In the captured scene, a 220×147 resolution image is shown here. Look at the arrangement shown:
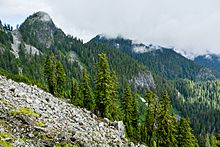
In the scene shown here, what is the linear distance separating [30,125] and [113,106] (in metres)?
40.9

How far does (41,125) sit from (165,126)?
38961 mm

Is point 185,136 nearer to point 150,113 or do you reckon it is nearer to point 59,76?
point 150,113

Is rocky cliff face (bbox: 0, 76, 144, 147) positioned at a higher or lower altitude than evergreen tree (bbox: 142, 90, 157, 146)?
lower

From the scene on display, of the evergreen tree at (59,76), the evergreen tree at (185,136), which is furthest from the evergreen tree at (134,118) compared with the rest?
the evergreen tree at (59,76)

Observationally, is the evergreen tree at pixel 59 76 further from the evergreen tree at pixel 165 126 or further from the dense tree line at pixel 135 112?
the evergreen tree at pixel 165 126

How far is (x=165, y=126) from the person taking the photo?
6475 cm

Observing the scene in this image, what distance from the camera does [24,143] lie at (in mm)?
26125

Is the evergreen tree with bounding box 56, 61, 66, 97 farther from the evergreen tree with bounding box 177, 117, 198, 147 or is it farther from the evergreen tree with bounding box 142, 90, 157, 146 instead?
the evergreen tree with bounding box 177, 117, 198, 147

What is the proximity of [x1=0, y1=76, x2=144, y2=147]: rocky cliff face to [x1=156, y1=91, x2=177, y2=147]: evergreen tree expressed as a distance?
75.2 ft

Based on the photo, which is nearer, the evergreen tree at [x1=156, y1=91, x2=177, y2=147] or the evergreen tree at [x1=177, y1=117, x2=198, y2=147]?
the evergreen tree at [x1=156, y1=91, x2=177, y2=147]

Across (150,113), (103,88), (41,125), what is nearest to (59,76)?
(103,88)

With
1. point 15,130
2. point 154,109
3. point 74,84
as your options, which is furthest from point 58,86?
point 15,130

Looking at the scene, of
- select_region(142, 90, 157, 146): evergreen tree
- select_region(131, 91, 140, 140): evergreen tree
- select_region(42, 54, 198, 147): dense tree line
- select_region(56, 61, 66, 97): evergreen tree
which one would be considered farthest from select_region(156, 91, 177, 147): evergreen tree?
select_region(56, 61, 66, 97): evergreen tree

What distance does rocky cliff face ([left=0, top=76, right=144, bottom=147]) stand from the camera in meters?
27.4
